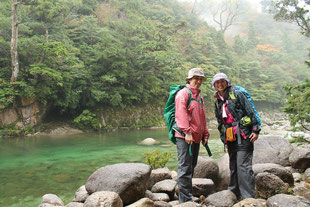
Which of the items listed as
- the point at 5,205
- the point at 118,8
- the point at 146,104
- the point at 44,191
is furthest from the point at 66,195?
the point at 118,8

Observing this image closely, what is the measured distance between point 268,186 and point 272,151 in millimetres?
2118

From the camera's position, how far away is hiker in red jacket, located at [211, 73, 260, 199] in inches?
116

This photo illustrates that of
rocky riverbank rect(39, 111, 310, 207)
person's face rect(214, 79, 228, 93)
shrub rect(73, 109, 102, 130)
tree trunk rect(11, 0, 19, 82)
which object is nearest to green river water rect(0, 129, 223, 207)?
rocky riverbank rect(39, 111, 310, 207)

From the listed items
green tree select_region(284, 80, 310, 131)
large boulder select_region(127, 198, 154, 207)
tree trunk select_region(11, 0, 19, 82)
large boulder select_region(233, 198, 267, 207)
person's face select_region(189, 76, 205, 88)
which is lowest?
large boulder select_region(127, 198, 154, 207)

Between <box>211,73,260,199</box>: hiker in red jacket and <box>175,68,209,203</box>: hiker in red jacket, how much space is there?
0.29 m

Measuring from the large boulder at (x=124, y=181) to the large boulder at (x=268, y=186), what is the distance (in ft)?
5.17

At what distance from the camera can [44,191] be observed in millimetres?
5199

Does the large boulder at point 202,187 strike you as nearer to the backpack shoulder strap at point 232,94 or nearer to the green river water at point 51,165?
the backpack shoulder strap at point 232,94

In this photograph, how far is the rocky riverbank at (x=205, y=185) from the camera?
2.96m

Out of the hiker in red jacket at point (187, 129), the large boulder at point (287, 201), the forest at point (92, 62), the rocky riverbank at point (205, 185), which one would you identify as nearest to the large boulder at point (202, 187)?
the rocky riverbank at point (205, 185)

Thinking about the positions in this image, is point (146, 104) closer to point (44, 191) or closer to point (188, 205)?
point (44, 191)

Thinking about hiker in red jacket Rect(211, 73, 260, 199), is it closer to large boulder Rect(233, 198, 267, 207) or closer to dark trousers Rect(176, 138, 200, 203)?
large boulder Rect(233, 198, 267, 207)

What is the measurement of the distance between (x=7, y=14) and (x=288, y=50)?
47.0 metres

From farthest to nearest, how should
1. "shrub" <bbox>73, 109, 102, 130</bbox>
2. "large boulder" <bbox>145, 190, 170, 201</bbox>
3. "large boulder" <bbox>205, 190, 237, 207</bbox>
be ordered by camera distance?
1. "shrub" <bbox>73, 109, 102, 130</bbox>
2. "large boulder" <bbox>145, 190, 170, 201</bbox>
3. "large boulder" <bbox>205, 190, 237, 207</bbox>
